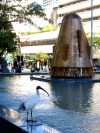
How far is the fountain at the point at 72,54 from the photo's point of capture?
24672 mm

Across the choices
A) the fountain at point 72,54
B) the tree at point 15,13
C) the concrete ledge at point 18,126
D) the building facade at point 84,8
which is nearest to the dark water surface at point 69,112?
the concrete ledge at point 18,126

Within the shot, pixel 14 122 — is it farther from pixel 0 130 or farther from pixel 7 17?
pixel 7 17

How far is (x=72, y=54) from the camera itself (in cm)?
2466

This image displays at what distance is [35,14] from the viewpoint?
→ 1630 centimetres

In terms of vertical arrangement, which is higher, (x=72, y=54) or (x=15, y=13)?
(x=15, y=13)

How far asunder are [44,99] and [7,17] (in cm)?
354

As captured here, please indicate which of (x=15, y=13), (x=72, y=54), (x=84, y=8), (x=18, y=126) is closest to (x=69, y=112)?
(x=18, y=126)

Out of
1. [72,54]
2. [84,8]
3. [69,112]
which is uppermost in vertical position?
[84,8]

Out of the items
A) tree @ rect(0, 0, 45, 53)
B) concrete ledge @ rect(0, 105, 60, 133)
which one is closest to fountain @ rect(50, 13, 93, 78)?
tree @ rect(0, 0, 45, 53)

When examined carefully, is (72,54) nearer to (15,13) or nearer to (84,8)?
(15,13)

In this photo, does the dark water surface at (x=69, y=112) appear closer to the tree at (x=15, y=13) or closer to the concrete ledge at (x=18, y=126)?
the concrete ledge at (x=18, y=126)

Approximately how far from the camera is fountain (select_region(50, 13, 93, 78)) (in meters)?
24.7

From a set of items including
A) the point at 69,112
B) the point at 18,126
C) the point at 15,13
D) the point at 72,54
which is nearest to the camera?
the point at 18,126

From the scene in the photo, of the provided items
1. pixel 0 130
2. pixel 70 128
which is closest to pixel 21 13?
pixel 70 128
